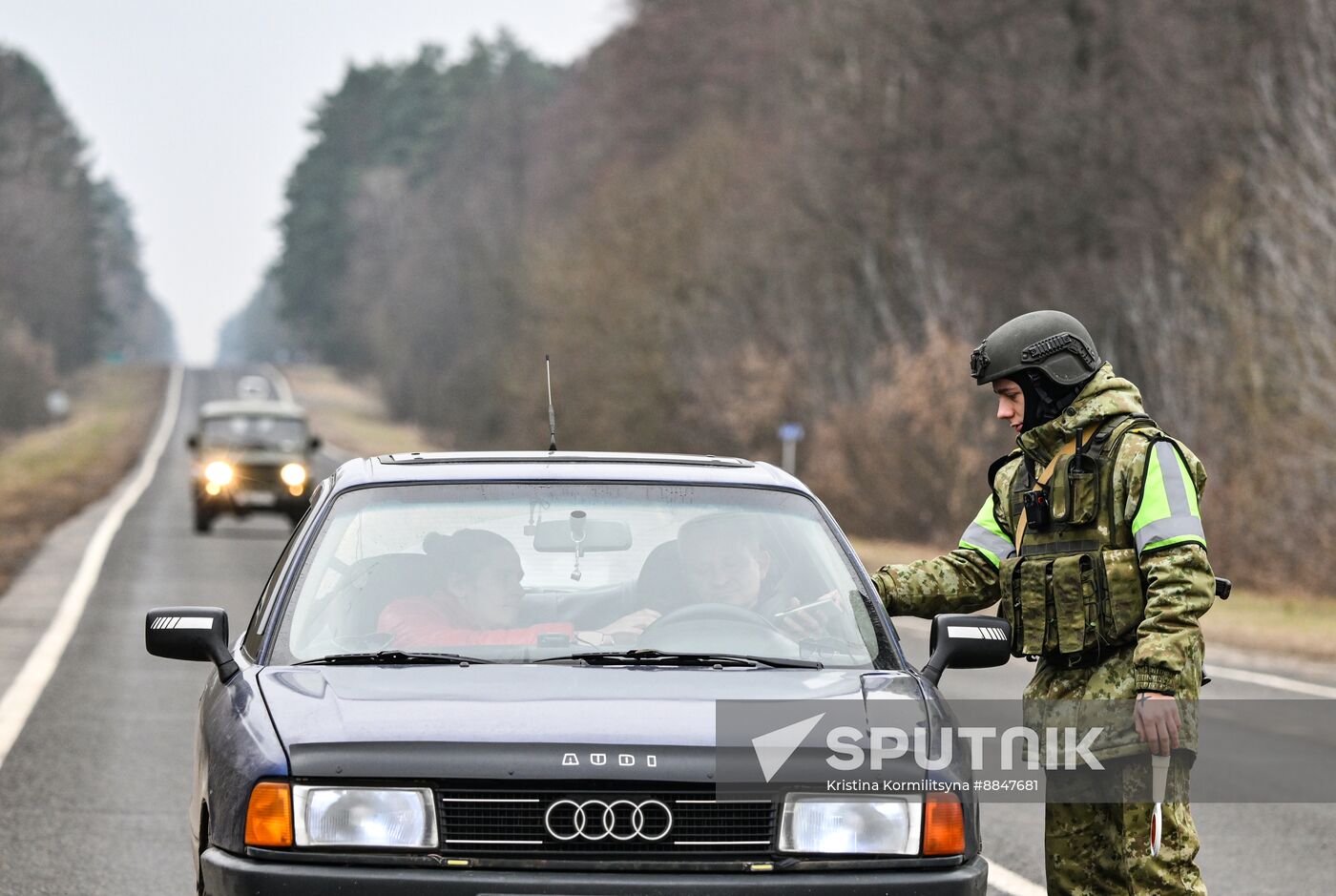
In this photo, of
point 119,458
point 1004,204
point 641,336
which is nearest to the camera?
point 1004,204

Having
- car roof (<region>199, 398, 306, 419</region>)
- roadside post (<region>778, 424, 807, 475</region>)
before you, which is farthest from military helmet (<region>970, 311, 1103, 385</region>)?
car roof (<region>199, 398, 306, 419</region>)

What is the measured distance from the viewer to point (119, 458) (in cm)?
5831

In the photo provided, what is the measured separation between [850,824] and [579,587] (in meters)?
1.55

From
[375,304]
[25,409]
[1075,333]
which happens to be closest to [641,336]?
[25,409]

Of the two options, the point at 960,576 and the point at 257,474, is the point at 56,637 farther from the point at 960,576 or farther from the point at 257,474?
the point at 257,474

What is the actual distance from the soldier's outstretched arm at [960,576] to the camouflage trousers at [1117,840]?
692 mm

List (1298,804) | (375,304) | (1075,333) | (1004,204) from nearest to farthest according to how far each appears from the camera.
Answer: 1. (1075,333)
2. (1298,804)
3. (1004,204)
4. (375,304)

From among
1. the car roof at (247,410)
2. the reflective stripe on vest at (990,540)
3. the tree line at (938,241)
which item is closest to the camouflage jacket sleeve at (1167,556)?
the reflective stripe on vest at (990,540)

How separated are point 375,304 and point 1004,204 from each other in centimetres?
8010

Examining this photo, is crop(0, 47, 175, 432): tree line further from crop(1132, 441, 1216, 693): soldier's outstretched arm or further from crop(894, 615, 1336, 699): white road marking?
crop(1132, 441, 1216, 693): soldier's outstretched arm

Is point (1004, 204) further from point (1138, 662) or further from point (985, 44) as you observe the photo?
point (1138, 662)

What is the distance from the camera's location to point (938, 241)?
4206cm

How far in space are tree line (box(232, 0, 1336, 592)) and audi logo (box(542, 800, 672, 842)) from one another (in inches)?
806

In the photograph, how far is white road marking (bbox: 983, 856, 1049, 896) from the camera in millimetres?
7164
